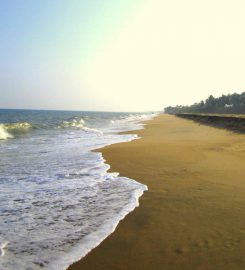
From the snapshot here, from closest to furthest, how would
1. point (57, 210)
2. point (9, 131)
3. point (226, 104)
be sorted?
point (57, 210), point (9, 131), point (226, 104)

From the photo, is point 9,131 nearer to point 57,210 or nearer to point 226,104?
point 57,210

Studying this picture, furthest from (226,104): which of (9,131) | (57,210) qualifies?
(57,210)

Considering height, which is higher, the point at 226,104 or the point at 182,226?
the point at 226,104

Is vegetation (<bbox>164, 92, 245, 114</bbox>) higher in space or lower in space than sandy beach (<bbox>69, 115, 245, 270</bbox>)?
higher

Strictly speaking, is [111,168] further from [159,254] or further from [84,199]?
[159,254]

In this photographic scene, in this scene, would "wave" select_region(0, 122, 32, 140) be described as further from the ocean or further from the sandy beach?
the sandy beach

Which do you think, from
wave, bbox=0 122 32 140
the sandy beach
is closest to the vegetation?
wave, bbox=0 122 32 140

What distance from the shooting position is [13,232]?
17.1ft

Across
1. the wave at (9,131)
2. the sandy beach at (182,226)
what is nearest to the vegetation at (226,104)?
the wave at (9,131)

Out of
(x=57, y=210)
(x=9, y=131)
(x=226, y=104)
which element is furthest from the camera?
(x=226, y=104)

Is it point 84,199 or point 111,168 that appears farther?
point 111,168

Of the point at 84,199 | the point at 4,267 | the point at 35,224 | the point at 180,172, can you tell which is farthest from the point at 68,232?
the point at 180,172

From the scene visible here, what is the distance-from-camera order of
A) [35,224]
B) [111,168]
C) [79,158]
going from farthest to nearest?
1. [79,158]
2. [111,168]
3. [35,224]

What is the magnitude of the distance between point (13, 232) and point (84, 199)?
6.67 ft
